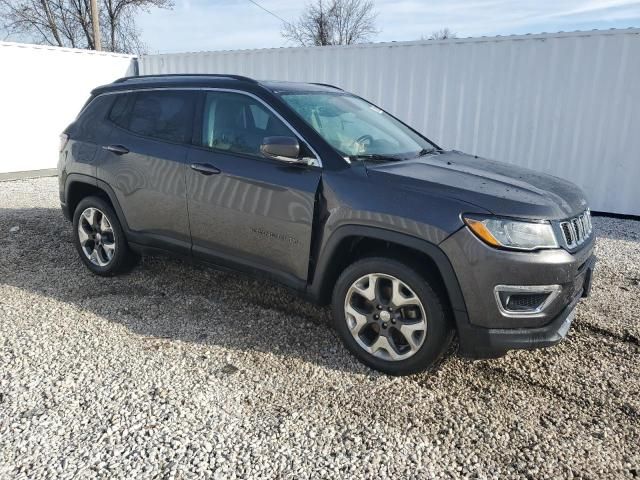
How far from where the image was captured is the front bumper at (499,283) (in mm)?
2697

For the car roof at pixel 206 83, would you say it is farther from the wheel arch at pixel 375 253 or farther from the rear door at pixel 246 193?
the wheel arch at pixel 375 253

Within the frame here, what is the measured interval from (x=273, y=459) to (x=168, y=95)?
297cm

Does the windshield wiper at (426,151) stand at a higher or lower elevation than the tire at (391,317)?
higher

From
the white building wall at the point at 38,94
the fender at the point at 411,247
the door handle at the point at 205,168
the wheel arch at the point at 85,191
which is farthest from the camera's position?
the white building wall at the point at 38,94

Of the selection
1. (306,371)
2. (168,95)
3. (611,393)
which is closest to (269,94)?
(168,95)

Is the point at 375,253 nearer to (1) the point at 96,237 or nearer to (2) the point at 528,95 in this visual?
(1) the point at 96,237

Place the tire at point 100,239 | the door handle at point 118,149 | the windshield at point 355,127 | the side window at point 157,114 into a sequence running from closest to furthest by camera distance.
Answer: the windshield at point 355,127 < the side window at point 157,114 < the door handle at point 118,149 < the tire at point 100,239

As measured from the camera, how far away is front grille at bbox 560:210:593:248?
9.42 feet

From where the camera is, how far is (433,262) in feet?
9.78

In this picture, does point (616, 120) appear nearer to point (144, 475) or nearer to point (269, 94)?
point (269, 94)

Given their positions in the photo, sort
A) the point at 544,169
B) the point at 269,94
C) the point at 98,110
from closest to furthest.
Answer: the point at 269,94, the point at 98,110, the point at 544,169

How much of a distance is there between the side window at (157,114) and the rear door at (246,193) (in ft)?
0.58

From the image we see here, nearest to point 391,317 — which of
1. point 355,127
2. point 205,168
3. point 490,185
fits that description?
point 490,185

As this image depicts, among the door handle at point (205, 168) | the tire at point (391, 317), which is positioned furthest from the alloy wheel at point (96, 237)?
the tire at point (391, 317)
